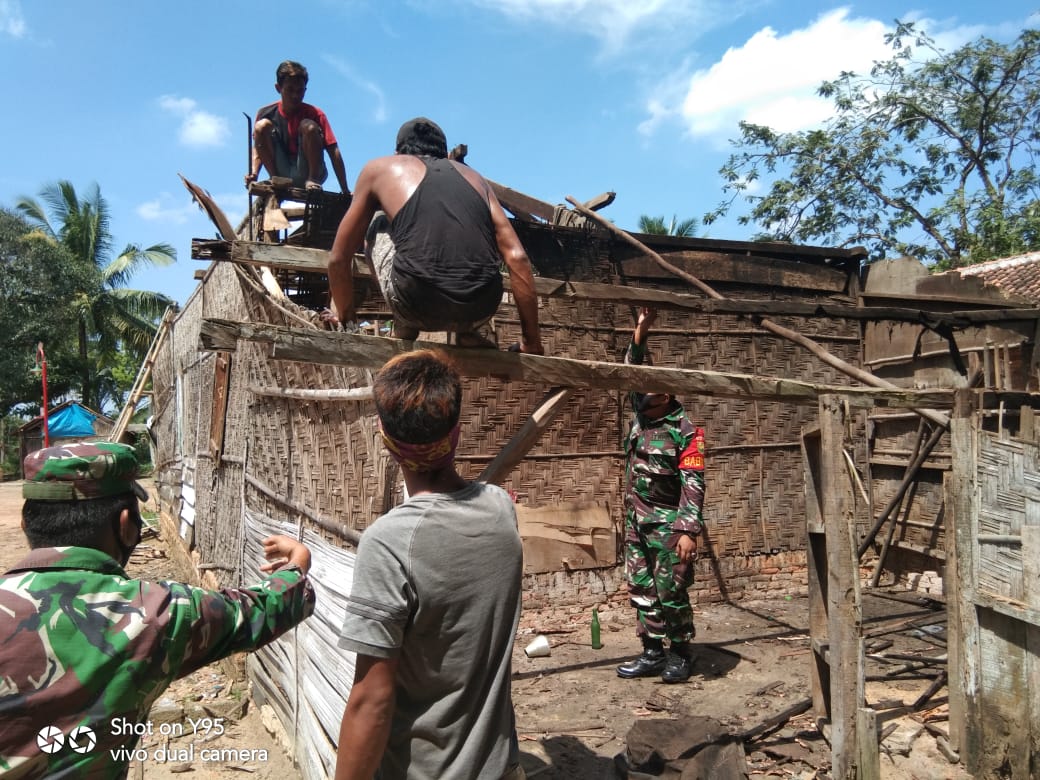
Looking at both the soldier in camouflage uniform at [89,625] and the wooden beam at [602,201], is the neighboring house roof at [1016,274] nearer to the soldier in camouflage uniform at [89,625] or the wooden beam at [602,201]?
the wooden beam at [602,201]

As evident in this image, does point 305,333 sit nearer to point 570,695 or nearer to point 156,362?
point 570,695

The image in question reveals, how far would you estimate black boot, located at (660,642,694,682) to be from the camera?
4.71 m

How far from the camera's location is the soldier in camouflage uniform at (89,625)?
1.38 m

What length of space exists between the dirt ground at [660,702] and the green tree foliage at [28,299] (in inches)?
830

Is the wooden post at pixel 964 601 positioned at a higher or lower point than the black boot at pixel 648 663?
higher

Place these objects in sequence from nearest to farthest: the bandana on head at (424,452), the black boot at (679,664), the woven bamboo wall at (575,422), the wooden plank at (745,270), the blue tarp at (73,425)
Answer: the bandana on head at (424,452)
the black boot at (679,664)
the woven bamboo wall at (575,422)
the wooden plank at (745,270)
the blue tarp at (73,425)

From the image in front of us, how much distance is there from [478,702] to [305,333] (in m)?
1.44

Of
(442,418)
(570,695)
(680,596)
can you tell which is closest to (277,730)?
(570,695)

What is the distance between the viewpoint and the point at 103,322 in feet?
78.8

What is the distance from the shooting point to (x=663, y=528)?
190 inches

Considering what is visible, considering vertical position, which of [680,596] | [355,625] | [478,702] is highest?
[355,625]

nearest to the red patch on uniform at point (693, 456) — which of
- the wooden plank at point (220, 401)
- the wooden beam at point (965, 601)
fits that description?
the wooden beam at point (965, 601)

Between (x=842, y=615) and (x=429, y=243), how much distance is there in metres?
2.53

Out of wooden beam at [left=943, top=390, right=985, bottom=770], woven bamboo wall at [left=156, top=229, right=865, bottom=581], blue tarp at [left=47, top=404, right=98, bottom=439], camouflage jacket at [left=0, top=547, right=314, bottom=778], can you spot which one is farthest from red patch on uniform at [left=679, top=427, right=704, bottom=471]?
blue tarp at [left=47, top=404, right=98, bottom=439]
